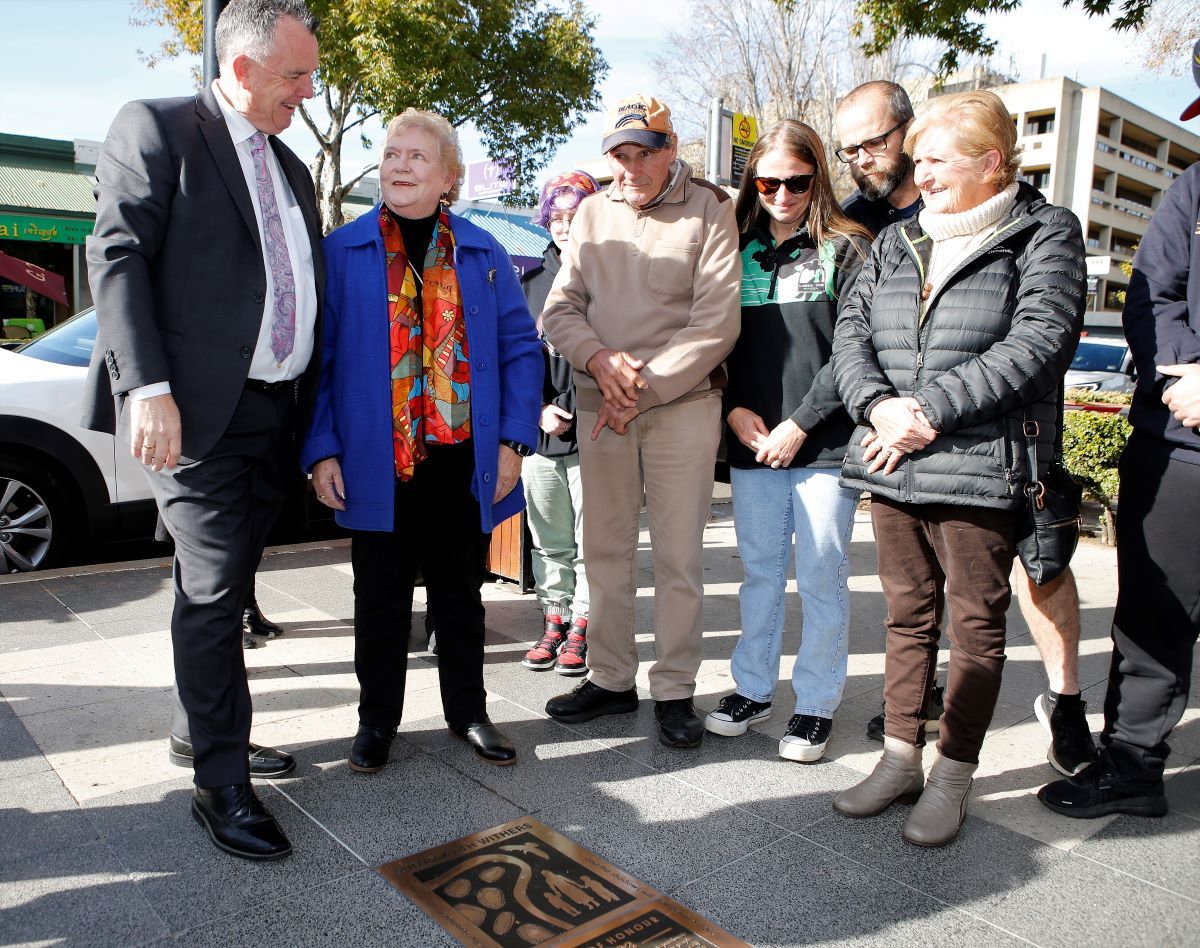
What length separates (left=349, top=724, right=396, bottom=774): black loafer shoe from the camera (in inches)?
124

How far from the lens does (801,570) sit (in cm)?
343

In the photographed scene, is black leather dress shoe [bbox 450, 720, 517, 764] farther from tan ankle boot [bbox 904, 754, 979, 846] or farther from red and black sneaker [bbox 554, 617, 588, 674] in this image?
tan ankle boot [bbox 904, 754, 979, 846]

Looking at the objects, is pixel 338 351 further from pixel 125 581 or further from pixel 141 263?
pixel 125 581

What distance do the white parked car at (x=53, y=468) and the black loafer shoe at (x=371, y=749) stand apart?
3.63 meters

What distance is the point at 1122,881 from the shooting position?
2.58m

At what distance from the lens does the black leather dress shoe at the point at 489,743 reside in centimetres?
324

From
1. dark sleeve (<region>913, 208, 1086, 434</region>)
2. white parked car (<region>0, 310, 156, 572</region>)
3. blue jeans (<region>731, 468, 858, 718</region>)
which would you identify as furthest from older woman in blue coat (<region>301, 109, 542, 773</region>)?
white parked car (<region>0, 310, 156, 572</region>)

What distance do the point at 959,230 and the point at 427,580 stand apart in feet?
6.77

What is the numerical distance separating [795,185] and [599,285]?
766mm

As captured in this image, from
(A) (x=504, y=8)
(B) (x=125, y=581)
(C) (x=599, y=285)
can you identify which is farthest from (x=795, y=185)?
(A) (x=504, y=8)

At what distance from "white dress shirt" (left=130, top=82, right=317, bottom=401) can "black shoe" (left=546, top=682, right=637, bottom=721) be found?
1586mm

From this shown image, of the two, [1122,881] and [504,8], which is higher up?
[504,8]

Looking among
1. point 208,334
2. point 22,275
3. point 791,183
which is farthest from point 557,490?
point 22,275

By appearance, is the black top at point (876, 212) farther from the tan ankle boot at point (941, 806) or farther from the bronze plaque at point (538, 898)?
the bronze plaque at point (538, 898)
